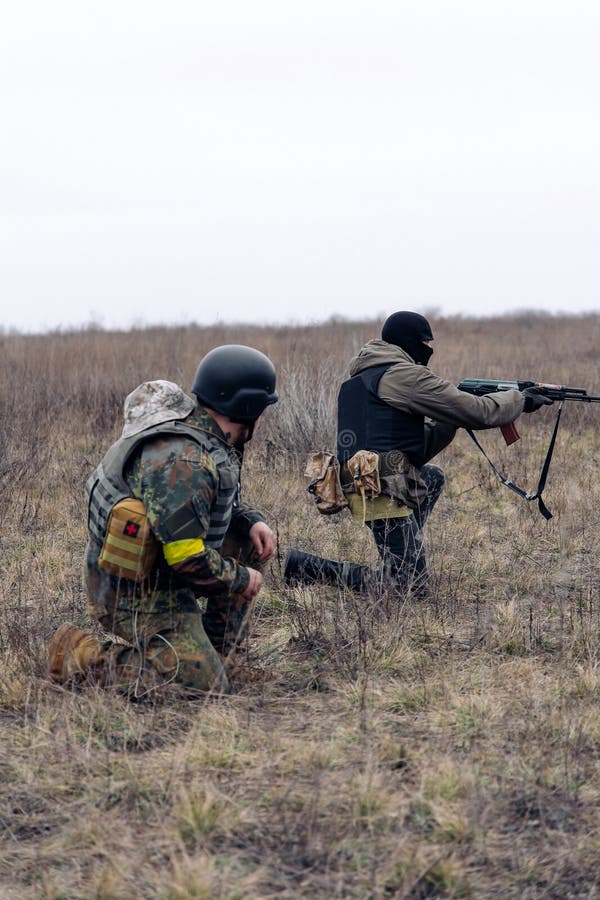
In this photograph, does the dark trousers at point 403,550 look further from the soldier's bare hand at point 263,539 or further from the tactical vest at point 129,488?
the tactical vest at point 129,488

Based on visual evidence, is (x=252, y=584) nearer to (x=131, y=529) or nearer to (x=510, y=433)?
(x=131, y=529)

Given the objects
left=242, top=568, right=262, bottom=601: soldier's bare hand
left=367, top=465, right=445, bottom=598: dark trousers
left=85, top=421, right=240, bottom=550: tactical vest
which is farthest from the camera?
left=367, top=465, right=445, bottom=598: dark trousers

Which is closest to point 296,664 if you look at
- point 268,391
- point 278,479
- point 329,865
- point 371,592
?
point 371,592

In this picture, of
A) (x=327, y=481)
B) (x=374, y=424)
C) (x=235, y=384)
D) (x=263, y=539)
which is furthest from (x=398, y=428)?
(x=235, y=384)

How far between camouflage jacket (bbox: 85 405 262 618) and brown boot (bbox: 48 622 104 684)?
12 cm

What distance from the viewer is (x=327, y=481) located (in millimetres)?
5312

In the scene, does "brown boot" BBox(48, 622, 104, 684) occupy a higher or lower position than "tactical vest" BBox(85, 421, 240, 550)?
lower

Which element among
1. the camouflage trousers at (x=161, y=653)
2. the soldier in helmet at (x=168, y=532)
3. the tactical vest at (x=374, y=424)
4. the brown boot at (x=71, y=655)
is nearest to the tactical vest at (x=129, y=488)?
the soldier in helmet at (x=168, y=532)

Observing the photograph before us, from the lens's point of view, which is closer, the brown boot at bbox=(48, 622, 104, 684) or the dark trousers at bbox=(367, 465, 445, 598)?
the brown boot at bbox=(48, 622, 104, 684)

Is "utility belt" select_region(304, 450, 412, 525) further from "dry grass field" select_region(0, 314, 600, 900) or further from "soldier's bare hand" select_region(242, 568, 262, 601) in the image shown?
"soldier's bare hand" select_region(242, 568, 262, 601)

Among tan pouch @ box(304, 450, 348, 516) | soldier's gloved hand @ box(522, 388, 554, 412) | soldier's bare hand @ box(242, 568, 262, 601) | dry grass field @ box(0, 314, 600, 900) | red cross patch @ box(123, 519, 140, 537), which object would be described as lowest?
dry grass field @ box(0, 314, 600, 900)

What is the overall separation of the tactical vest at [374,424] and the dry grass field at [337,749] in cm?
75

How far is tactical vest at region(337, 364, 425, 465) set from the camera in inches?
209

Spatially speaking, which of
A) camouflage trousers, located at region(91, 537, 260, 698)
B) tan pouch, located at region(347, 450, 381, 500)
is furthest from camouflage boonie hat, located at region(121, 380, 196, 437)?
tan pouch, located at region(347, 450, 381, 500)
